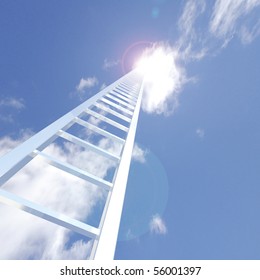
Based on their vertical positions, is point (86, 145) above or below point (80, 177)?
above

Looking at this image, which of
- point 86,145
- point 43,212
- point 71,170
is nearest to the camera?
point 43,212

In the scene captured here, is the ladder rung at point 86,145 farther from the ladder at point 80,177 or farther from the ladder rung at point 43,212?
the ladder rung at point 43,212

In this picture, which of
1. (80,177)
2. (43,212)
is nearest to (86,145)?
(80,177)

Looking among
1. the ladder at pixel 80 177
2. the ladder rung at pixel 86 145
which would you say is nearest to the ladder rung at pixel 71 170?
the ladder at pixel 80 177

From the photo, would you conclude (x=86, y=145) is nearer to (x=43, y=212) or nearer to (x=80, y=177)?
(x=80, y=177)

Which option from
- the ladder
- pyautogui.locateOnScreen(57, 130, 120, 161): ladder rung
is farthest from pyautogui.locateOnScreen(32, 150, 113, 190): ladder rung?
pyautogui.locateOnScreen(57, 130, 120, 161): ladder rung

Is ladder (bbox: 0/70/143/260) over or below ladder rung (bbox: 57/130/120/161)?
below

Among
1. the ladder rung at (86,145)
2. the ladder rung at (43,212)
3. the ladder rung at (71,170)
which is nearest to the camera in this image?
the ladder rung at (43,212)

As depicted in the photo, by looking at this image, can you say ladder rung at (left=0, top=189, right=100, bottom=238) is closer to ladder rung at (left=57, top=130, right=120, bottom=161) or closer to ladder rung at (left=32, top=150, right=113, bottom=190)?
ladder rung at (left=32, top=150, right=113, bottom=190)
